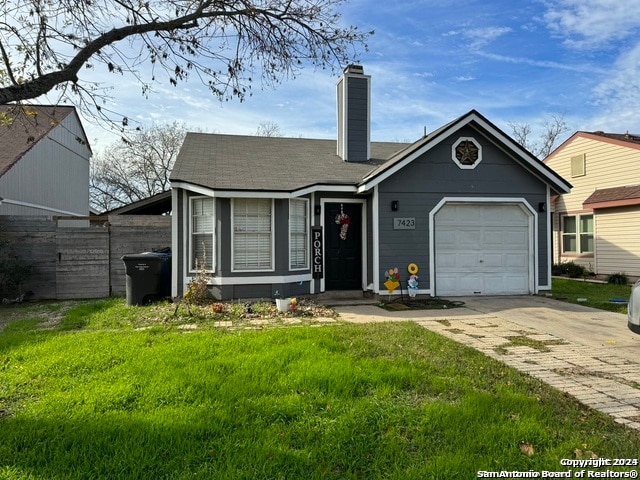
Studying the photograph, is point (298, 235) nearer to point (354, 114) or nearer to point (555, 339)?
point (354, 114)

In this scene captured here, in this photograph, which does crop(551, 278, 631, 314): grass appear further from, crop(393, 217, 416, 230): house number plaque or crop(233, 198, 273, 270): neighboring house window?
crop(233, 198, 273, 270): neighboring house window

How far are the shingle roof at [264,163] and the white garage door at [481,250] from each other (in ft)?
8.19

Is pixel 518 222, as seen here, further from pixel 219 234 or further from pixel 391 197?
pixel 219 234

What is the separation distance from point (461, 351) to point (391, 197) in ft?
16.8

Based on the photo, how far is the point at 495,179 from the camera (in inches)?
413

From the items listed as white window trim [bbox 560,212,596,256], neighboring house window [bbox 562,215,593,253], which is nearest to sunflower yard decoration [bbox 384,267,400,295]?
white window trim [bbox 560,212,596,256]

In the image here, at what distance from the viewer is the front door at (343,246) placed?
412 inches

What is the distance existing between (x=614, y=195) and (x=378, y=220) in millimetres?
9411

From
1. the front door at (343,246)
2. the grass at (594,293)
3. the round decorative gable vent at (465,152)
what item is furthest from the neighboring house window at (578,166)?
the front door at (343,246)

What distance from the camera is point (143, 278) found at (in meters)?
9.30

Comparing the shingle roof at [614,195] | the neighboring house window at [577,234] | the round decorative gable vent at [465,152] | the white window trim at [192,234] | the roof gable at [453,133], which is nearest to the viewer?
the white window trim at [192,234]

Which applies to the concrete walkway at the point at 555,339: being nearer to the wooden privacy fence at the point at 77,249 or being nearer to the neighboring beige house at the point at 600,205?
the wooden privacy fence at the point at 77,249

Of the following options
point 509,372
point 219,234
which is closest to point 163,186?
point 219,234


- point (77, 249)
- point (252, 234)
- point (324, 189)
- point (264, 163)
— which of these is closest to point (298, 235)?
point (252, 234)
